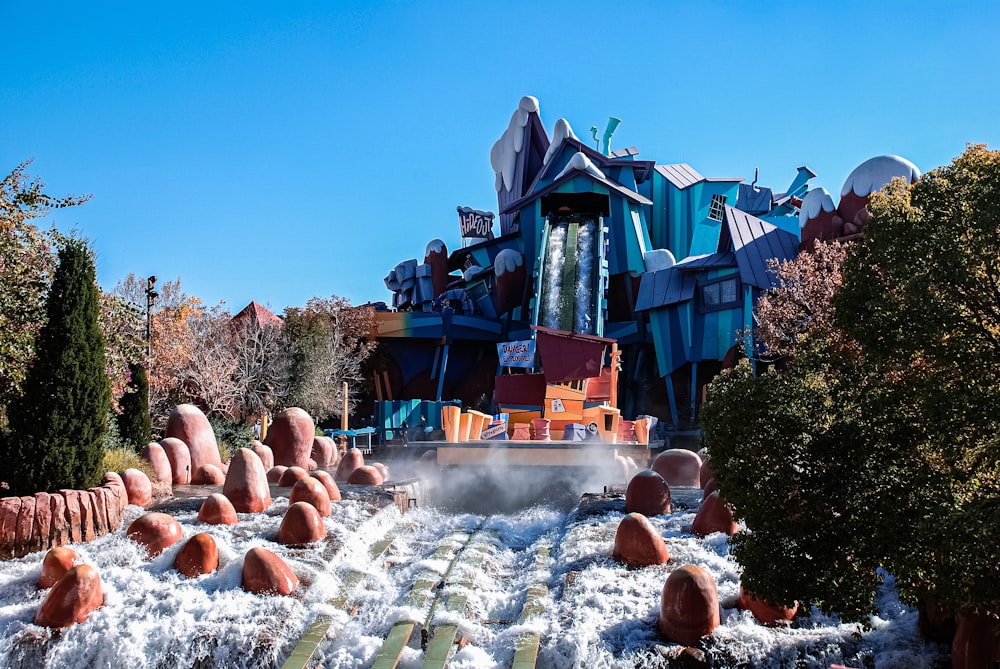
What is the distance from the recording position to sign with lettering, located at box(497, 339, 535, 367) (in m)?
29.7

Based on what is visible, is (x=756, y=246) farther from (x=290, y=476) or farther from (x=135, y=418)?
(x=135, y=418)

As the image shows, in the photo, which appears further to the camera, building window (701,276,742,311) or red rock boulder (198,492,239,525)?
building window (701,276,742,311)

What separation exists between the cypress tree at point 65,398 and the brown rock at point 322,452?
11.0 meters

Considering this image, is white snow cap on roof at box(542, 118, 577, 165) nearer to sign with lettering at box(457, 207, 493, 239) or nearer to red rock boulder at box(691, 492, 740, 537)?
sign with lettering at box(457, 207, 493, 239)

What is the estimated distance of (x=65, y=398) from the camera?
10.2 meters

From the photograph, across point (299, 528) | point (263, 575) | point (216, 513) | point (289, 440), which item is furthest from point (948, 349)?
point (289, 440)

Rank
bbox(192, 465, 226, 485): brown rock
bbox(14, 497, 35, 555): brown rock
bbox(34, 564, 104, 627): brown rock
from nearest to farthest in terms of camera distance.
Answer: bbox(34, 564, 104, 627): brown rock
bbox(14, 497, 35, 555): brown rock
bbox(192, 465, 226, 485): brown rock

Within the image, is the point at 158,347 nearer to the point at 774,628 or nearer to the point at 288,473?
the point at 288,473

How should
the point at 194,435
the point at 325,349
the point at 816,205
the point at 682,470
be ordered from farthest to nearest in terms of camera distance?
the point at 325,349 → the point at 816,205 → the point at 194,435 → the point at 682,470

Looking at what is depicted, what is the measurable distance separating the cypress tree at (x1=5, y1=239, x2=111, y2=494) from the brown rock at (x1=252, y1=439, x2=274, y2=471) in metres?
6.68

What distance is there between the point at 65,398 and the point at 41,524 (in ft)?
5.15

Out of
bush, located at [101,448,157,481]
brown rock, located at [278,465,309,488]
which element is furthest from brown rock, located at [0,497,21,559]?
brown rock, located at [278,465,309,488]

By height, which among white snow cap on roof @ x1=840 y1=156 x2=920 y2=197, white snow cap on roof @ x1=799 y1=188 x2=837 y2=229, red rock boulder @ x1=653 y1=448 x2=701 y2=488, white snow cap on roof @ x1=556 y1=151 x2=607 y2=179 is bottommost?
red rock boulder @ x1=653 y1=448 x2=701 y2=488

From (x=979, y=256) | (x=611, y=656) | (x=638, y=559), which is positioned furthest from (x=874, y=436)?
(x=638, y=559)
